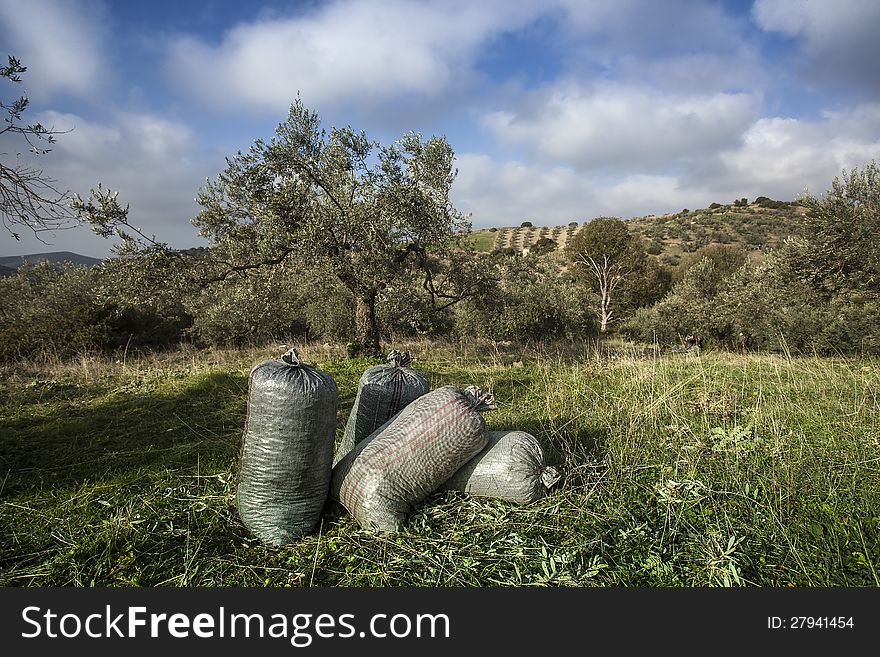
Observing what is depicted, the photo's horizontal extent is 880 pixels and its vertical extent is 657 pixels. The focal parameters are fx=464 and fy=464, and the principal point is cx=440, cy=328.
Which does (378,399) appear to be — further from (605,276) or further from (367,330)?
(605,276)

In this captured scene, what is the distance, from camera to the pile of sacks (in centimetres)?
290

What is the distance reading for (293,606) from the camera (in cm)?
231

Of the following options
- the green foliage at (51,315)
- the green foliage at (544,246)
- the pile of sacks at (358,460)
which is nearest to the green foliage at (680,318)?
the pile of sacks at (358,460)

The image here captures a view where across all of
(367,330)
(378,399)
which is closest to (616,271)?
(367,330)

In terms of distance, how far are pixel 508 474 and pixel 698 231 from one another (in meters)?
55.8

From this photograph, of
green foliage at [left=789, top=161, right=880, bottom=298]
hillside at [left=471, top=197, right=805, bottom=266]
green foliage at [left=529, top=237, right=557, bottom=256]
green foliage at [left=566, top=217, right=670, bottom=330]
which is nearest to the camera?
green foliage at [left=789, top=161, right=880, bottom=298]

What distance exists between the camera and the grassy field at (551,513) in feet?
8.39

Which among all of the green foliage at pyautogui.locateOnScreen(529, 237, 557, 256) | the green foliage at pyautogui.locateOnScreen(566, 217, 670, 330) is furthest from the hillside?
the green foliage at pyautogui.locateOnScreen(566, 217, 670, 330)

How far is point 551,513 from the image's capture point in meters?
3.13

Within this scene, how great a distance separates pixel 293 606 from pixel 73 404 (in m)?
6.75

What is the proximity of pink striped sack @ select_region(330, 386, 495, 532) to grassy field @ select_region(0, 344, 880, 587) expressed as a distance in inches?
5.8

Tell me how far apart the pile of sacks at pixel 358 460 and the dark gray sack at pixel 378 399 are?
497 millimetres

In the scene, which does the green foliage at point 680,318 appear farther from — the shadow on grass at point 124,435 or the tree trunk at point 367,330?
the shadow on grass at point 124,435

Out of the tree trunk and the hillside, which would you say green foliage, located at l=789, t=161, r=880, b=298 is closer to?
the tree trunk
